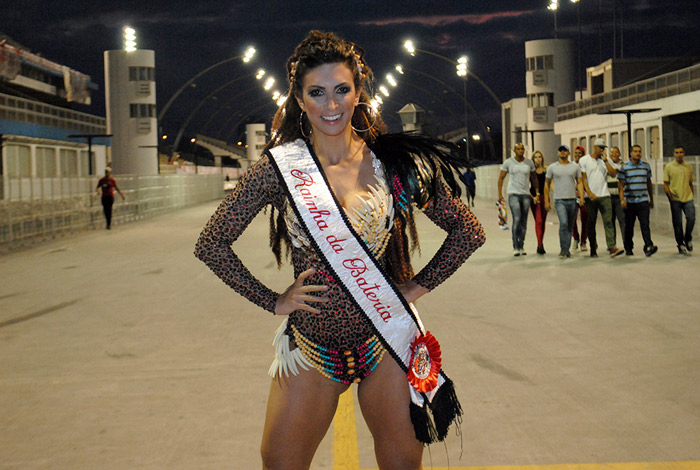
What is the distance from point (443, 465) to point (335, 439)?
784 millimetres

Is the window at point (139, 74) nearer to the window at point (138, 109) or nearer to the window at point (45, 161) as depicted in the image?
the window at point (138, 109)

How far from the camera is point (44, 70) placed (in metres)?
68.9

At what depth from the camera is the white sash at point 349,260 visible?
310 cm

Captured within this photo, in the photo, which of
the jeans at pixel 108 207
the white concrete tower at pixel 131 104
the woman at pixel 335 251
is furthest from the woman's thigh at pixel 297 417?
the white concrete tower at pixel 131 104

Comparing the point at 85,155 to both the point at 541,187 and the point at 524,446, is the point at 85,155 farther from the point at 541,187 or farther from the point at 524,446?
the point at 524,446

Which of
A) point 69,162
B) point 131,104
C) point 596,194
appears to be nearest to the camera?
point 596,194

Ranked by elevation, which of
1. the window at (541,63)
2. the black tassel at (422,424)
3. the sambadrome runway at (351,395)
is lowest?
the sambadrome runway at (351,395)

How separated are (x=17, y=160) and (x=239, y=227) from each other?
1668 inches

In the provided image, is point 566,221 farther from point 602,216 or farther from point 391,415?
point 391,415

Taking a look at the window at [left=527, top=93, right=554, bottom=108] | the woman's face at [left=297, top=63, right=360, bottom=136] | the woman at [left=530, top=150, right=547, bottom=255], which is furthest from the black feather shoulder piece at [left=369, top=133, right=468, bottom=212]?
the window at [left=527, top=93, right=554, bottom=108]

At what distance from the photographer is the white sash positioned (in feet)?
10.2

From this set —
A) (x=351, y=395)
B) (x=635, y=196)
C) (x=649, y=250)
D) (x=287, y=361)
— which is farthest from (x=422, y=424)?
(x=649, y=250)

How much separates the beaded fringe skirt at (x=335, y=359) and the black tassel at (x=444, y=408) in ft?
0.74

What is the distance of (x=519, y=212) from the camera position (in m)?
15.9
